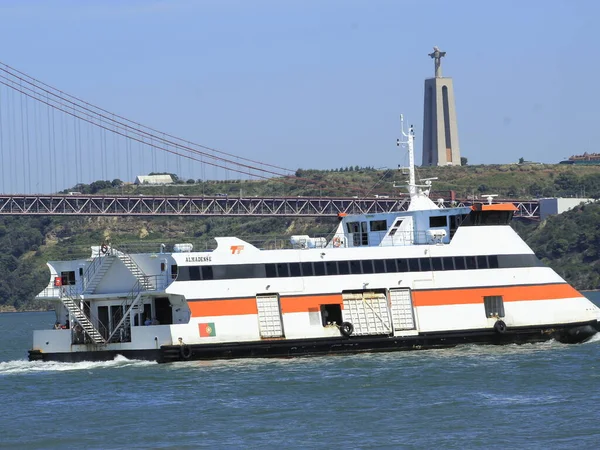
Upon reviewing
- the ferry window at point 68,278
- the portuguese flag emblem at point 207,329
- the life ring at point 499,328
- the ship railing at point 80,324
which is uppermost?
the ferry window at point 68,278

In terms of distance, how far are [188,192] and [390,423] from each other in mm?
113306

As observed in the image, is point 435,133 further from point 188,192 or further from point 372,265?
point 372,265

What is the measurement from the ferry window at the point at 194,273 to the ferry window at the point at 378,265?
5.32 metres

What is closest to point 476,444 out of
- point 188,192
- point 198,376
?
point 198,376

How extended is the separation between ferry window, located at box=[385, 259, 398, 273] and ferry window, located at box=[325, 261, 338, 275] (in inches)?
62.4

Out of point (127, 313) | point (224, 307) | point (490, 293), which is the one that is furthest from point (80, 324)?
point (490, 293)

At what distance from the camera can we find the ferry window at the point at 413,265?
36.4 meters

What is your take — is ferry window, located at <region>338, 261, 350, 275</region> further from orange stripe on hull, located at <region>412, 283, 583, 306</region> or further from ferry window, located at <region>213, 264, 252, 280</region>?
ferry window, located at <region>213, 264, 252, 280</region>

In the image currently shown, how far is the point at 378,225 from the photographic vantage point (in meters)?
38.8

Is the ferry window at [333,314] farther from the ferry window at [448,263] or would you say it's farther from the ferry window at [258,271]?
the ferry window at [448,263]

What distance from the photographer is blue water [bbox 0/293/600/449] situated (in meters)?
24.6

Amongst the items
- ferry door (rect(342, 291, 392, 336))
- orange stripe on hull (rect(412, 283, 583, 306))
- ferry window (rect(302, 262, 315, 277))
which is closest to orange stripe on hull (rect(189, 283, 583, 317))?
→ orange stripe on hull (rect(412, 283, 583, 306))

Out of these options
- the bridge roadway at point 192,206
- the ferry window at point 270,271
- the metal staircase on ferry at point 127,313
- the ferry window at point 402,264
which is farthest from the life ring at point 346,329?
the bridge roadway at point 192,206

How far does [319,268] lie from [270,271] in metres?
1.49
